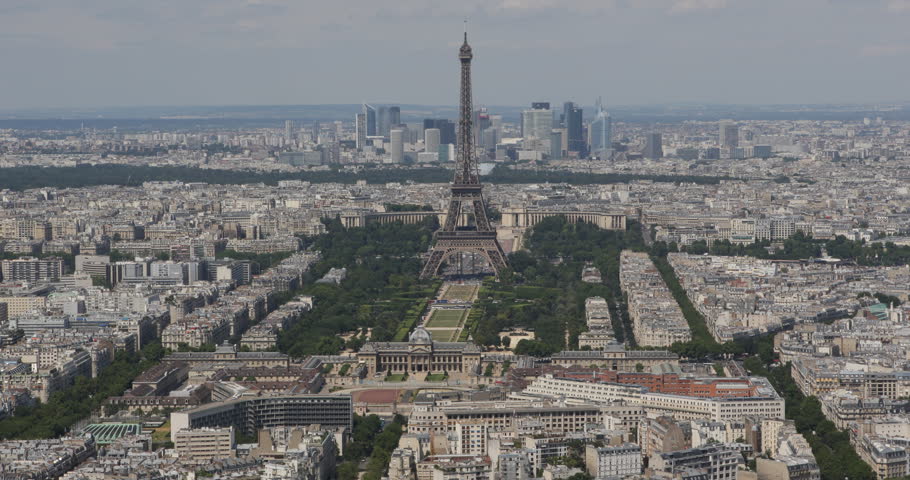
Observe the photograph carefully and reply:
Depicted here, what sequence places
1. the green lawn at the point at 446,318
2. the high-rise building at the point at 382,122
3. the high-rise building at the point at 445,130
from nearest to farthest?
the green lawn at the point at 446,318, the high-rise building at the point at 445,130, the high-rise building at the point at 382,122

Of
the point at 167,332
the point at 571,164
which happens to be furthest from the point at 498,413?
the point at 571,164

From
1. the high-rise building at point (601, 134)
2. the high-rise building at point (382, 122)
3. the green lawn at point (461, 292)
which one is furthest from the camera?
the high-rise building at point (382, 122)

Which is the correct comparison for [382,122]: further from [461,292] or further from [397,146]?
[461,292]

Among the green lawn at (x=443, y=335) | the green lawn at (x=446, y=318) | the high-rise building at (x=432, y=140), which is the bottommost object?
the green lawn at (x=446, y=318)

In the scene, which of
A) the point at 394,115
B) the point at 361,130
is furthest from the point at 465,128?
the point at 394,115

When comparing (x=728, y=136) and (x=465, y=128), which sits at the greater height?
(x=465, y=128)

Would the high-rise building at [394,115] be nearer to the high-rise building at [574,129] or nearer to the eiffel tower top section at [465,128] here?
the high-rise building at [574,129]

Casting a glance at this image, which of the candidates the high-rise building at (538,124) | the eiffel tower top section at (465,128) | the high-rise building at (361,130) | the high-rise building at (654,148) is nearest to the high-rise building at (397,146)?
the high-rise building at (538,124)

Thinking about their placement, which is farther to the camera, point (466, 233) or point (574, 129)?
point (574, 129)
